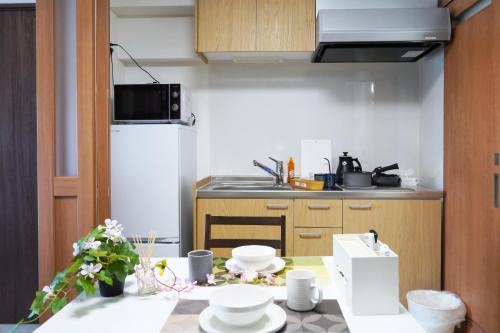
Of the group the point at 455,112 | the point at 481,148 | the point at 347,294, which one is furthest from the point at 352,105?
the point at 347,294

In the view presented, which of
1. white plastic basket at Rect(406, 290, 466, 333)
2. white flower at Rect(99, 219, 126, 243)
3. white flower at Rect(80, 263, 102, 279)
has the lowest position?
white plastic basket at Rect(406, 290, 466, 333)

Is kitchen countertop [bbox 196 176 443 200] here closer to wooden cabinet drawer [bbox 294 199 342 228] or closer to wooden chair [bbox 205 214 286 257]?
wooden cabinet drawer [bbox 294 199 342 228]

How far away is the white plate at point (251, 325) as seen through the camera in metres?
0.94

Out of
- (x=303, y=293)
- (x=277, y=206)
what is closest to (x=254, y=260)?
(x=303, y=293)

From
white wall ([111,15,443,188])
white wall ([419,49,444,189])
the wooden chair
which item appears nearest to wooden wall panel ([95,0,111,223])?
the wooden chair

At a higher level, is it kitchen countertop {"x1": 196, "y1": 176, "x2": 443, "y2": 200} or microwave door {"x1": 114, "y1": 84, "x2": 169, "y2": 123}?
microwave door {"x1": 114, "y1": 84, "x2": 169, "y2": 123}

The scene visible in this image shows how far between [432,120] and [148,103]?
2155 mm

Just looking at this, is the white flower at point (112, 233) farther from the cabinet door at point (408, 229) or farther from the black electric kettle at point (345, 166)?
the black electric kettle at point (345, 166)

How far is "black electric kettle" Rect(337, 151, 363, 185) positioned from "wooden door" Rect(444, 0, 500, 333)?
0.64 m

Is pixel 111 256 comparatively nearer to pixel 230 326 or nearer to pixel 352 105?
pixel 230 326

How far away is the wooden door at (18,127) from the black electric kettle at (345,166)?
228cm

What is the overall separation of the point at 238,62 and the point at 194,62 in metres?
0.40

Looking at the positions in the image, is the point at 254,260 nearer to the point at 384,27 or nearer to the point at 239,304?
the point at 239,304

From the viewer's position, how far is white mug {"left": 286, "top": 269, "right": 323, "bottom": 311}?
1.07 m
